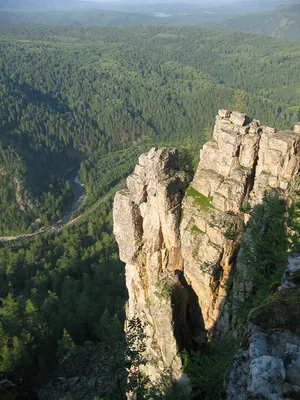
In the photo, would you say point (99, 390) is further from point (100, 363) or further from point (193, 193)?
point (193, 193)

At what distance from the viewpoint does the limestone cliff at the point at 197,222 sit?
844 inches

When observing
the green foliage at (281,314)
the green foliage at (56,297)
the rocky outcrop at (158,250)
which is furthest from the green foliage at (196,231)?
the green foliage at (281,314)

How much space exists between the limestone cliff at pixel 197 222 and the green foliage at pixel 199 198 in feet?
0.23

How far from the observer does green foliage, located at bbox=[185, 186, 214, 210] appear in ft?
75.7

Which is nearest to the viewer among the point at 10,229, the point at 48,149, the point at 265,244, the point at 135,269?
the point at 265,244

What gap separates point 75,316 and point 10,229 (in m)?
64.2

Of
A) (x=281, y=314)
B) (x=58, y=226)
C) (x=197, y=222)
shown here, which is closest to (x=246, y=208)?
(x=197, y=222)

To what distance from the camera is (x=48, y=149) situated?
152 m

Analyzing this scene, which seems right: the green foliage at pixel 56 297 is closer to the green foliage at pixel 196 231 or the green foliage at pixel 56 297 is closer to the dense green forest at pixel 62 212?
the dense green forest at pixel 62 212

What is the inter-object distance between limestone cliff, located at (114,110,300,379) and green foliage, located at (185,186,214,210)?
0.07m

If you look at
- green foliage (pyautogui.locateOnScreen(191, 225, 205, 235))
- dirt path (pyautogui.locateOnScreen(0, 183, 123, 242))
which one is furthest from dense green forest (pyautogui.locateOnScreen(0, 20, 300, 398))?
green foliage (pyautogui.locateOnScreen(191, 225, 205, 235))

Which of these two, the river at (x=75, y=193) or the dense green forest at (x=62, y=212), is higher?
the dense green forest at (x=62, y=212)

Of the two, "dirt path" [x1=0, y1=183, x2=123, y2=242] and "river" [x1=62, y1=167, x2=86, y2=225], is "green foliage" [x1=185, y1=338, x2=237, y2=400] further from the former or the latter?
"river" [x1=62, y1=167, x2=86, y2=225]

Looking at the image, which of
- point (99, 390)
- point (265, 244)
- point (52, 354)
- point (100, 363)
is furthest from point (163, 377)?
point (52, 354)
